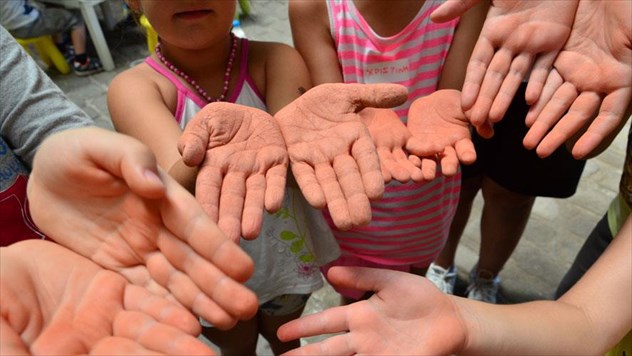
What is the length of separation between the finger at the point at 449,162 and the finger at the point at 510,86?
12 cm

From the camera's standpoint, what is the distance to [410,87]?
1.06m

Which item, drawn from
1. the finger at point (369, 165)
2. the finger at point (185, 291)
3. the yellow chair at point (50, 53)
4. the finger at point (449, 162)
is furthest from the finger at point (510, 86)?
the yellow chair at point (50, 53)

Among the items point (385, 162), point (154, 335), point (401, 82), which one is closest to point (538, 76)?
point (401, 82)

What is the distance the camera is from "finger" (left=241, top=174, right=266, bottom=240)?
2.17 ft

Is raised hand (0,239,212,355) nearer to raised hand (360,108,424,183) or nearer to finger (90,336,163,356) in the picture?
finger (90,336,163,356)

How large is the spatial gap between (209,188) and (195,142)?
0.25ft

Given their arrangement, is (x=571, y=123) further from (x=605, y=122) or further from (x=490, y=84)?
(x=490, y=84)

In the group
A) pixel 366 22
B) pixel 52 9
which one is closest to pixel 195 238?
pixel 366 22

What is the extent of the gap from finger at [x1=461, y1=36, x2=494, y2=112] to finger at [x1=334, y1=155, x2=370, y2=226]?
0.28 meters

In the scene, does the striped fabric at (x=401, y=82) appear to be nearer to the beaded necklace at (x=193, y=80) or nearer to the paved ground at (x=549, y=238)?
the beaded necklace at (x=193, y=80)

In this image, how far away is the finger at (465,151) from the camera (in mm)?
810

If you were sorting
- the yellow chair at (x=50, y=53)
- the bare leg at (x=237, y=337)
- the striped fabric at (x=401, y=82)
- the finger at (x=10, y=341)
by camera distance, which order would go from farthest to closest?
the yellow chair at (x=50, y=53), the bare leg at (x=237, y=337), the striped fabric at (x=401, y=82), the finger at (x=10, y=341)

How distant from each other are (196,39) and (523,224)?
44.0 inches

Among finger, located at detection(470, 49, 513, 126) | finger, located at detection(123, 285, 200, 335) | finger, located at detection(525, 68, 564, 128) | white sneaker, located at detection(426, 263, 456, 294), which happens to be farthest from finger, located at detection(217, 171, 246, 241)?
white sneaker, located at detection(426, 263, 456, 294)
